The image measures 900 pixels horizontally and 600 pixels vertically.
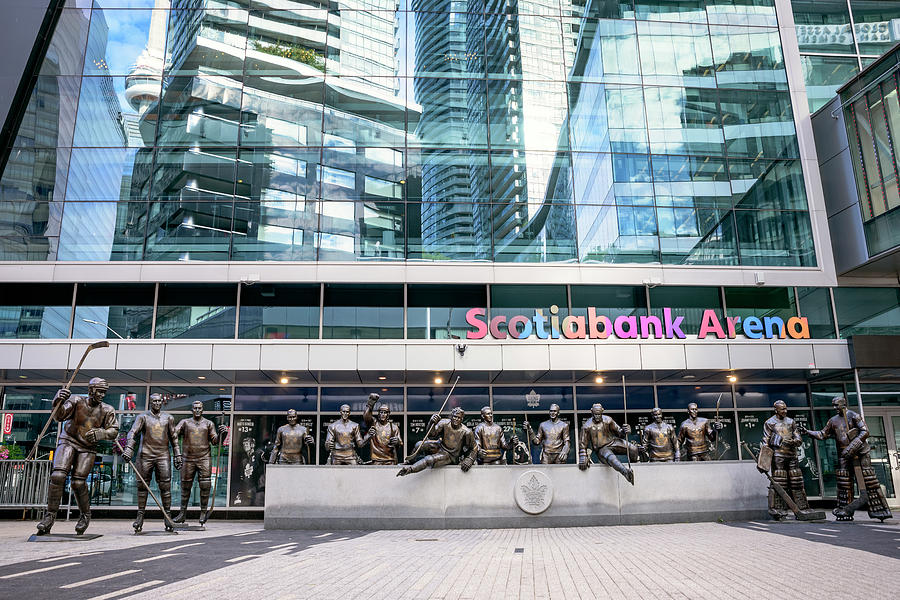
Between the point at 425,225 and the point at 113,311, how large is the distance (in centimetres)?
959

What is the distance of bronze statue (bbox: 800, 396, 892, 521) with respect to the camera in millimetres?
14984

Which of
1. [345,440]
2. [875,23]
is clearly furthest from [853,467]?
[875,23]

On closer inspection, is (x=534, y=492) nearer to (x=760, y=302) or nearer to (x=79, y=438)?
(x=79, y=438)

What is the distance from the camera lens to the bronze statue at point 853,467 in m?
15.0

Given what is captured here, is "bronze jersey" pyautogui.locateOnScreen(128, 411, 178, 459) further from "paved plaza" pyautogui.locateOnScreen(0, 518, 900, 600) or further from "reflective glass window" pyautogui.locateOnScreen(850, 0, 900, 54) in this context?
"reflective glass window" pyautogui.locateOnScreen(850, 0, 900, 54)

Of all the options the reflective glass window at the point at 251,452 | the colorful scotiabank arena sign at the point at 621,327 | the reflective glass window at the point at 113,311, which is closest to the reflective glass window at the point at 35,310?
the reflective glass window at the point at 113,311

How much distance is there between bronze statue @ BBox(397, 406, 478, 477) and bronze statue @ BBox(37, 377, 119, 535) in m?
5.93

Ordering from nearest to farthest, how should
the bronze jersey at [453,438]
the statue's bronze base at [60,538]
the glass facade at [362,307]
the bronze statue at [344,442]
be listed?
the statue's bronze base at [60,538]
the bronze jersey at [453,438]
the bronze statue at [344,442]
the glass facade at [362,307]

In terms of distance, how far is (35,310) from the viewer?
20.7 m

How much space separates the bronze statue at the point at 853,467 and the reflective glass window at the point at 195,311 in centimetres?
1563

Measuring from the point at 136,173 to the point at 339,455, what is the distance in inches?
453

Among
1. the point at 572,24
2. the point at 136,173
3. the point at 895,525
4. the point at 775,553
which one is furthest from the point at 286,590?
the point at 572,24

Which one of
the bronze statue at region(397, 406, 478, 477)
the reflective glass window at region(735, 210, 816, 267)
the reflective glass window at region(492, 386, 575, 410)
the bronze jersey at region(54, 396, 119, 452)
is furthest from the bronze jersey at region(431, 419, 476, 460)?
the reflective glass window at region(735, 210, 816, 267)

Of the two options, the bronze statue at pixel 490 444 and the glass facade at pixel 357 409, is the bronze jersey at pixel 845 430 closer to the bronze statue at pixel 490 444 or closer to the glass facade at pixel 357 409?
the glass facade at pixel 357 409
